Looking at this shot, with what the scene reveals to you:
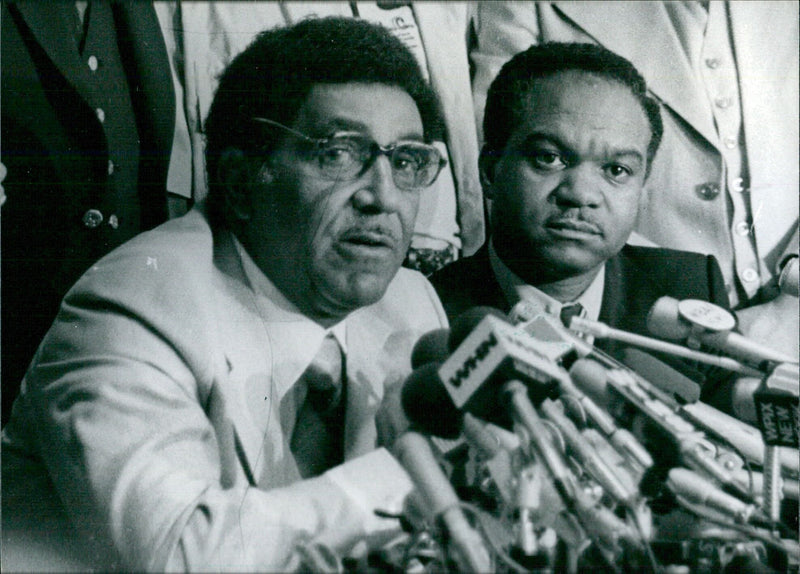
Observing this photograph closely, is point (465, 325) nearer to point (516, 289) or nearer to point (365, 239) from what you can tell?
point (365, 239)

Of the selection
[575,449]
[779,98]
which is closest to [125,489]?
[575,449]

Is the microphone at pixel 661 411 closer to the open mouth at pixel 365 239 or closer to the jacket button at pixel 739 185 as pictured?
the open mouth at pixel 365 239

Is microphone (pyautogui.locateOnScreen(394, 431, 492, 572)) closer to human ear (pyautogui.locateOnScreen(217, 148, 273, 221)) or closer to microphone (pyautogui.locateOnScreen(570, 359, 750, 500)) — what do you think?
microphone (pyautogui.locateOnScreen(570, 359, 750, 500))

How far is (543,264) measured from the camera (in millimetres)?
1988

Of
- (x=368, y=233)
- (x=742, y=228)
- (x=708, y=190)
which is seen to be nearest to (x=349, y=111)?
(x=368, y=233)

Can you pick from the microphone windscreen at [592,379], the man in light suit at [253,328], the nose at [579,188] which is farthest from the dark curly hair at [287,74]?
the microphone windscreen at [592,379]

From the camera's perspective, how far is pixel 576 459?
4.59ft

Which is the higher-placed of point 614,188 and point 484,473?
point 614,188

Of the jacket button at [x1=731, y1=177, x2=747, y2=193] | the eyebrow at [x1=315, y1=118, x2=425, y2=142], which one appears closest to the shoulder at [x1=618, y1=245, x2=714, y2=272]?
the jacket button at [x1=731, y1=177, x2=747, y2=193]

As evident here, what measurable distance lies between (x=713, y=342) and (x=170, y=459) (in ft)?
3.56

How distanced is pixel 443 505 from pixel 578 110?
1.14 m

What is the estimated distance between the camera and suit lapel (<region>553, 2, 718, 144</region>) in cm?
208

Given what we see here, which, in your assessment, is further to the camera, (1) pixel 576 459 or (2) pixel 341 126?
(2) pixel 341 126

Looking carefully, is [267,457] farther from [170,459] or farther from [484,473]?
[484,473]
